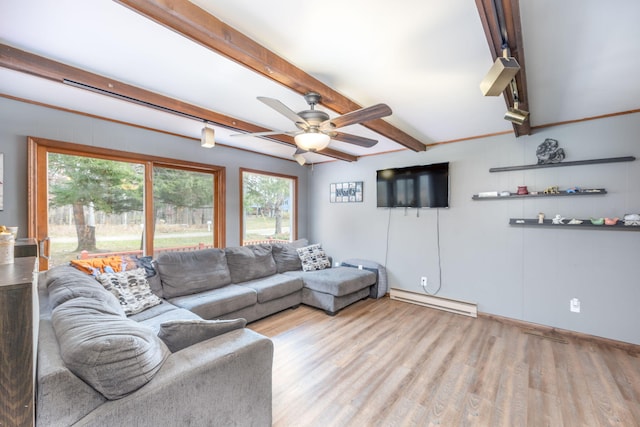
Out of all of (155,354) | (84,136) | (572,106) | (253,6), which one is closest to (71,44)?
(253,6)

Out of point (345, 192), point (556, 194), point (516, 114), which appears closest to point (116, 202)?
point (345, 192)

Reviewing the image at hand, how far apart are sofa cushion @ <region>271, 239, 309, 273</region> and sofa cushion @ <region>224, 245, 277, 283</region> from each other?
0.43 ft

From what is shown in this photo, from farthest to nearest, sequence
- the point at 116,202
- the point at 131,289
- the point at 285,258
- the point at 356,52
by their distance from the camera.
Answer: the point at 285,258
the point at 116,202
the point at 131,289
the point at 356,52

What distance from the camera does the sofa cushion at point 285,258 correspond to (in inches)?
166

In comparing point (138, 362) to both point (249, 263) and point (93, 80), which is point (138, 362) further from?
point (249, 263)

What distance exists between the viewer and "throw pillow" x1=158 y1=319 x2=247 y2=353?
150 cm

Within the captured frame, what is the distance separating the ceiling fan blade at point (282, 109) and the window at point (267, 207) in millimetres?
2511

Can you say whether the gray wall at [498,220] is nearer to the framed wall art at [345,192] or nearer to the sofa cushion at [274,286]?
the framed wall art at [345,192]

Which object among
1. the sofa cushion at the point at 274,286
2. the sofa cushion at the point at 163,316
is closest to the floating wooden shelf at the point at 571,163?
the sofa cushion at the point at 274,286

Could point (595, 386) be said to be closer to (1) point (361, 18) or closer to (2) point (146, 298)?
(1) point (361, 18)

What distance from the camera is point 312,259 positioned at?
14.7 feet

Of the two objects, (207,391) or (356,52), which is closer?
(207,391)

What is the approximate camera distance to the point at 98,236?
3164 millimetres

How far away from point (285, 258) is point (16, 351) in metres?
3.58
